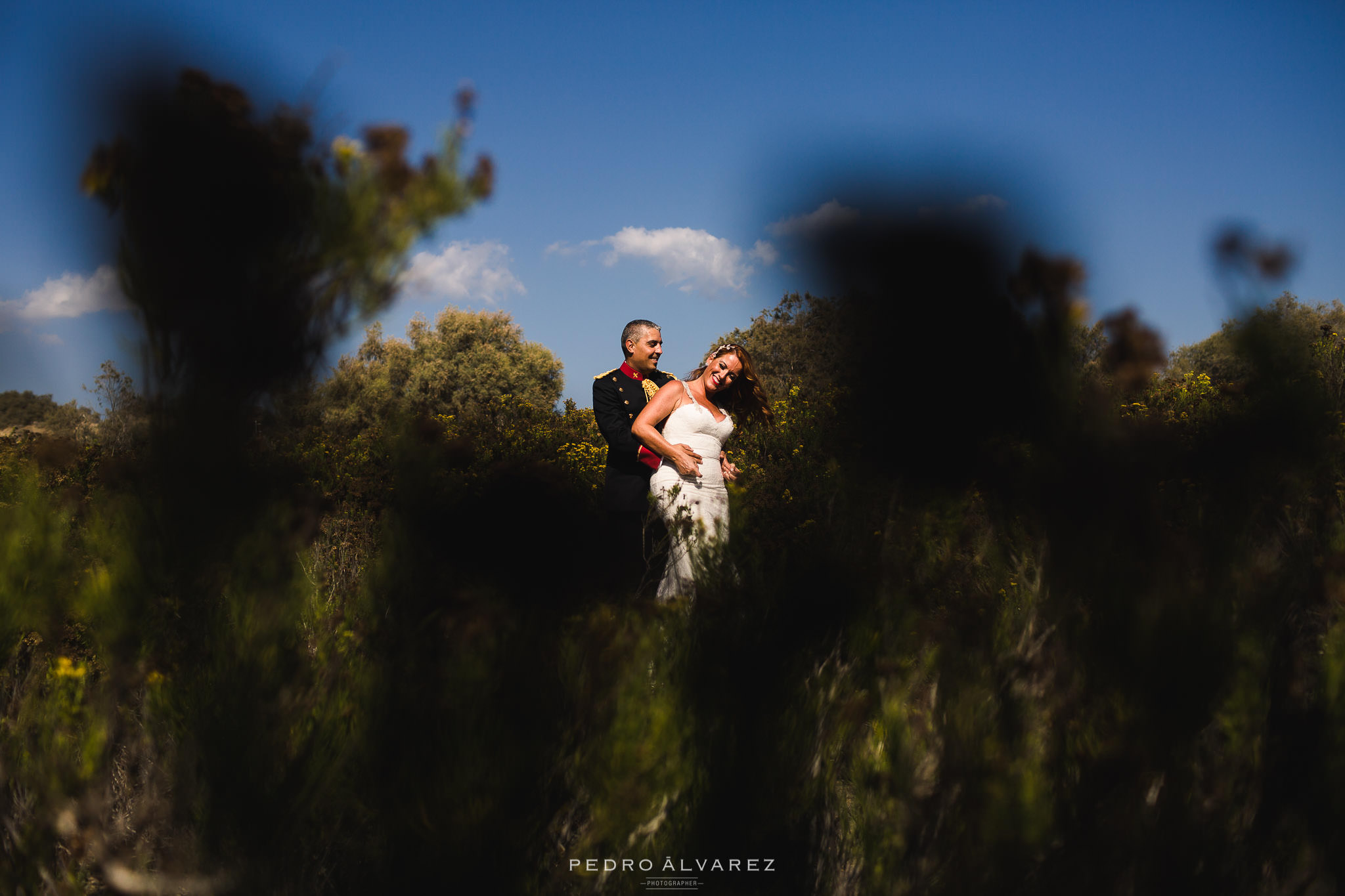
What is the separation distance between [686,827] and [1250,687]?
1.41 meters

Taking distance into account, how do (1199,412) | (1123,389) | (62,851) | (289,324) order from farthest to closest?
(62,851), (1199,412), (289,324), (1123,389)

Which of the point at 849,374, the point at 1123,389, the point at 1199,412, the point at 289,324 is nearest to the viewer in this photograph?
the point at 1123,389

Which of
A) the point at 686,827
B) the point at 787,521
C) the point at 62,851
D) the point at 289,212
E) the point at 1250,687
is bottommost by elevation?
the point at 62,851

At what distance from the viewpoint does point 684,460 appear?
4.09m

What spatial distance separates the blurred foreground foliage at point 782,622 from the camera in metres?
1.77

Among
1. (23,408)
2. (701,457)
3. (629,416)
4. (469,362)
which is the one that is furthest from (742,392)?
(469,362)

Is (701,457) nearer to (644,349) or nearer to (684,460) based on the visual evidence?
(684,460)

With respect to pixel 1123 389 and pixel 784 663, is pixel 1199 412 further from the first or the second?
pixel 784 663

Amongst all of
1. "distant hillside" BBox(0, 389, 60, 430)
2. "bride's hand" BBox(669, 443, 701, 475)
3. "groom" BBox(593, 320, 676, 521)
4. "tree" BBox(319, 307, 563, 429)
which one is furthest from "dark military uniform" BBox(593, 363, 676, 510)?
"tree" BBox(319, 307, 563, 429)

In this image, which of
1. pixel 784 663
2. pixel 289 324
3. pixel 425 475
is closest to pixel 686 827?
pixel 784 663

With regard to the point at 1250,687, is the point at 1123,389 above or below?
above

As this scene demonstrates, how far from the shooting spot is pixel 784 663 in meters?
1.95

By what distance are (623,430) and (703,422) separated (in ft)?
1.72

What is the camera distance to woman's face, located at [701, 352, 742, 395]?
439cm
